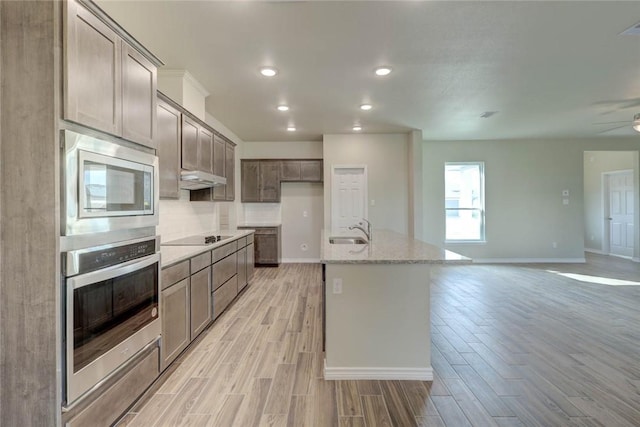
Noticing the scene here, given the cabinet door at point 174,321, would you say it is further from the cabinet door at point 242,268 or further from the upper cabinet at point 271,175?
the upper cabinet at point 271,175

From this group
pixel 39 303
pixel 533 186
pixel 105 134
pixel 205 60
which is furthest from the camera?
pixel 533 186

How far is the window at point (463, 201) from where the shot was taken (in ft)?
22.8

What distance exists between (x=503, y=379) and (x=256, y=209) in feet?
18.4

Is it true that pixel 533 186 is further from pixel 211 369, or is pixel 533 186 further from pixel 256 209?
pixel 211 369

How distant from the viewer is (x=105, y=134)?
64.0 inches

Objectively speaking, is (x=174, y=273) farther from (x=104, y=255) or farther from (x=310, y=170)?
(x=310, y=170)

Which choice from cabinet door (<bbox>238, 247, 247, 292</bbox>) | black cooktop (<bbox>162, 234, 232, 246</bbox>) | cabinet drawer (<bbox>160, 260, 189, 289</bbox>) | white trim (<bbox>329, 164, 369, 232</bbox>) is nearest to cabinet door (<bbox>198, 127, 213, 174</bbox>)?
black cooktop (<bbox>162, 234, 232, 246</bbox>)

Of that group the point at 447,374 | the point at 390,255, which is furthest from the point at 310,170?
the point at 447,374

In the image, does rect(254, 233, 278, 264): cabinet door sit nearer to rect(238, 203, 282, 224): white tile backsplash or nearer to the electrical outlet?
rect(238, 203, 282, 224): white tile backsplash

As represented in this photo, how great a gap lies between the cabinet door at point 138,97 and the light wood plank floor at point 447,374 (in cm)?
177

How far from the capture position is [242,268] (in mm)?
4410

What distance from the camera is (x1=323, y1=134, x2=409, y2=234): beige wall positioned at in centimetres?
622

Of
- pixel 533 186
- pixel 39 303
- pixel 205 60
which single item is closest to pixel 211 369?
pixel 39 303

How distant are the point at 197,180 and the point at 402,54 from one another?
254 centimetres
